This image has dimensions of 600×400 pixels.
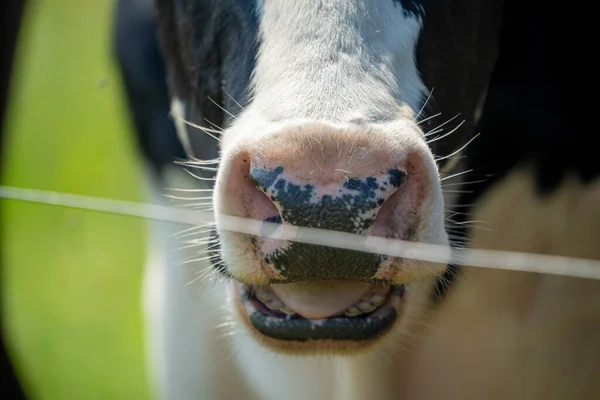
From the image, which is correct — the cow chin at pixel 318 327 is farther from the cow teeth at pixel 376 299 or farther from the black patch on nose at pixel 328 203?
the black patch on nose at pixel 328 203

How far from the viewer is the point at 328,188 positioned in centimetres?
126

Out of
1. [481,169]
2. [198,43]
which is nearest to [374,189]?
[198,43]

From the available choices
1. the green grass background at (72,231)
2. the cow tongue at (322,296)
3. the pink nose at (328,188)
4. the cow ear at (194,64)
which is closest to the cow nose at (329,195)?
the pink nose at (328,188)

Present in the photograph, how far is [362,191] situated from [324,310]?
27 cm

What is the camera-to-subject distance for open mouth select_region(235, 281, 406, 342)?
1.48 m

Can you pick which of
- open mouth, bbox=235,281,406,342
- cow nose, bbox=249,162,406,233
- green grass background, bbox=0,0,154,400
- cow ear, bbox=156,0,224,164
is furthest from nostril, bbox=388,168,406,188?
green grass background, bbox=0,0,154,400

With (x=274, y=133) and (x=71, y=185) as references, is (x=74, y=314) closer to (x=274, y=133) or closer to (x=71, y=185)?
(x=71, y=185)

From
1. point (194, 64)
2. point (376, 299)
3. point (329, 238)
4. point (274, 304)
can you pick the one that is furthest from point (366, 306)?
point (194, 64)

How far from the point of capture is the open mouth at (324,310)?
1.48 metres

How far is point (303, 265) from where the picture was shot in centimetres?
134

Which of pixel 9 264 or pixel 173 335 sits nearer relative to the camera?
pixel 173 335

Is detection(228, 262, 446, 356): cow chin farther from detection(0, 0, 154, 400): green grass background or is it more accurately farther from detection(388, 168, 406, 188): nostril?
detection(0, 0, 154, 400): green grass background

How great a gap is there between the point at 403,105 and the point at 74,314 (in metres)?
2.46

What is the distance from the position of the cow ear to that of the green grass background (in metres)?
1.34
